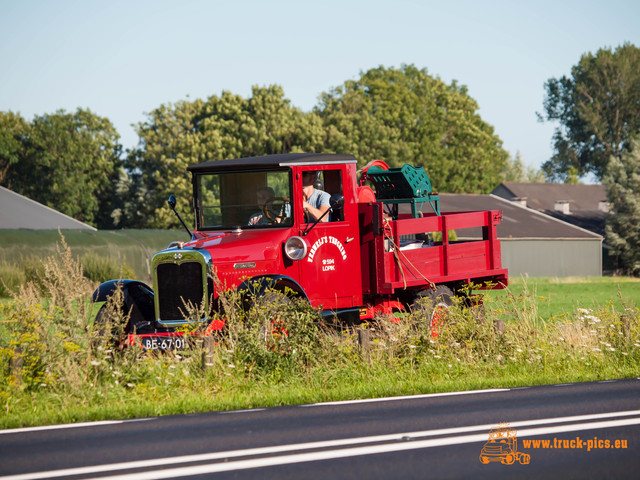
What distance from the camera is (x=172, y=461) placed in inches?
256

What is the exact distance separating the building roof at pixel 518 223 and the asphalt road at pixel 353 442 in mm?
47491

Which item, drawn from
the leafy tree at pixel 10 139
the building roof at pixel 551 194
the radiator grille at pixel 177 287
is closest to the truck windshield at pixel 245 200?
the radiator grille at pixel 177 287

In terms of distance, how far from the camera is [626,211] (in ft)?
194

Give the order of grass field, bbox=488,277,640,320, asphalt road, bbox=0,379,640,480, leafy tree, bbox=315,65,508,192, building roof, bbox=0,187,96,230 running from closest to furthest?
asphalt road, bbox=0,379,640,480, grass field, bbox=488,277,640,320, building roof, bbox=0,187,96,230, leafy tree, bbox=315,65,508,192

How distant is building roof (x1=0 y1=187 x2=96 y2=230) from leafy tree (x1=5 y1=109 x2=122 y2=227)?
25135 mm

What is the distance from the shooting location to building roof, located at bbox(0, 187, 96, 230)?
146 ft

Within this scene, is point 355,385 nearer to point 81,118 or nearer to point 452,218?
point 452,218

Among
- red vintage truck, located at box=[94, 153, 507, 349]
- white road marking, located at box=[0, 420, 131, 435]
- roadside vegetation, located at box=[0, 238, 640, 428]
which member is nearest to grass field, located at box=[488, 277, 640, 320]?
roadside vegetation, located at box=[0, 238, 640, 428]

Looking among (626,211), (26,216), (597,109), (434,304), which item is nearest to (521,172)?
(597,109)

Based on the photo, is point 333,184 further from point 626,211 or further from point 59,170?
point 59,170

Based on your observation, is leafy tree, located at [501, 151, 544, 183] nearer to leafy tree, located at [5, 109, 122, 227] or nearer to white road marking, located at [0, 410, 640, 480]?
leafy tree, located at [5, 109, 122, 227]

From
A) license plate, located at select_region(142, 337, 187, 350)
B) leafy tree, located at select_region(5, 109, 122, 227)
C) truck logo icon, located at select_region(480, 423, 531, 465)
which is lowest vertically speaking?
truck logo icon, located at select_region(480, 423, 531, 465)

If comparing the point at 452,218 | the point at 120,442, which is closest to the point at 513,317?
the point at 452,218

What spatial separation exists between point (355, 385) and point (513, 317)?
370 cm
